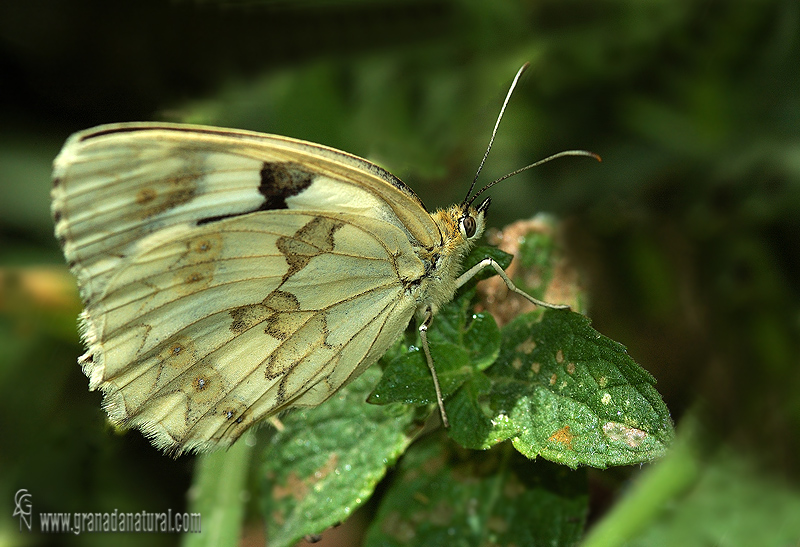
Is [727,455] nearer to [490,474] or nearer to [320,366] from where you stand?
[490,474]

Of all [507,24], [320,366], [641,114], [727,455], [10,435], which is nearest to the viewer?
[320,366]

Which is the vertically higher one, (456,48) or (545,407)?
(456,48)

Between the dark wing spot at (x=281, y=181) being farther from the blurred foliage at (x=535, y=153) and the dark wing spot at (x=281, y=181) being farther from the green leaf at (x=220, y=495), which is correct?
the green leaf at (x=220, y=495)

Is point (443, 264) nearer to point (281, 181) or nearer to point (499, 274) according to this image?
point (499, 274)

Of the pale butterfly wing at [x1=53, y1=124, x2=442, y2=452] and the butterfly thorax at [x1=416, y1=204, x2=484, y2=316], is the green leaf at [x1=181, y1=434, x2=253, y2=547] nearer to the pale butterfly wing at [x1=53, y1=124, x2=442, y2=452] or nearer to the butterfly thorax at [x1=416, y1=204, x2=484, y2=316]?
the pale butterfly wing at [x1=53, y1=124, x2=442, y2=452]

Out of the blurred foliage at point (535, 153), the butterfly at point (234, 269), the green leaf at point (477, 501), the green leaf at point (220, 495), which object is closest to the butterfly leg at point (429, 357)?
the butterfly at point (234, 269)

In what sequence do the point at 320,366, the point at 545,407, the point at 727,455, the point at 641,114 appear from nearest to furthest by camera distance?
the point at 545,407 < the point at 320,366 < the point at 727,455 < the point at 641,114

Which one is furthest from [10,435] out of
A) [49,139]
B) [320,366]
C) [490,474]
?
[490,474]

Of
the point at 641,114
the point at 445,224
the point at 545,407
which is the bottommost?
the point at 545,407

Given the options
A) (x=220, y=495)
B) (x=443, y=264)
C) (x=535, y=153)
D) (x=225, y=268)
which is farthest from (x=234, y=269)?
(x=535, y=153)
